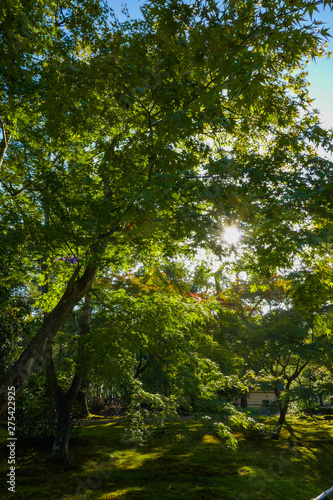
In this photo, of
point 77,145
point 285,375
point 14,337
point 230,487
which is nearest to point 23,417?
point 14,337

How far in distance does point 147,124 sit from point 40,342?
4702 mm

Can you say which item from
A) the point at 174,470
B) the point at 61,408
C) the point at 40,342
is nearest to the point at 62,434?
the point at 61,408

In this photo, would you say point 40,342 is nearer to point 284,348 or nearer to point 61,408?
point 61,408

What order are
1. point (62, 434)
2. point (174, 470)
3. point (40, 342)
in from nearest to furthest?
point (40, 342) < point (174, 470) < point (62, 434)

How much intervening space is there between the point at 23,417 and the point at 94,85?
9342 millimetres

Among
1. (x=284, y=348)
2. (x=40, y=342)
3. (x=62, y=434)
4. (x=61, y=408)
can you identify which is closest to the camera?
(x=40, y=342)

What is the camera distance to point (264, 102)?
536 centimetres

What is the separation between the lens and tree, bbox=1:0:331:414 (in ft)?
12.0

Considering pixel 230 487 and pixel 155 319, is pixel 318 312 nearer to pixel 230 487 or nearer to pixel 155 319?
pixel 155 319

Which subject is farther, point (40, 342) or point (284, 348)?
point (284, 348)

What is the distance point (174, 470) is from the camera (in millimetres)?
7590

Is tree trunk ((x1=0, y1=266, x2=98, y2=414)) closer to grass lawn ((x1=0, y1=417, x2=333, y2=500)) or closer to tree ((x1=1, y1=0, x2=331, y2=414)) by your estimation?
tree ((x1=1, y1=0, x2=331, y2=414))

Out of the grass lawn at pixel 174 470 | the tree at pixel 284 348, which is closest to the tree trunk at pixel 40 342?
the grass lawn at pixel 174 470

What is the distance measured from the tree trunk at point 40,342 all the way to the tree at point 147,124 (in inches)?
0.9
